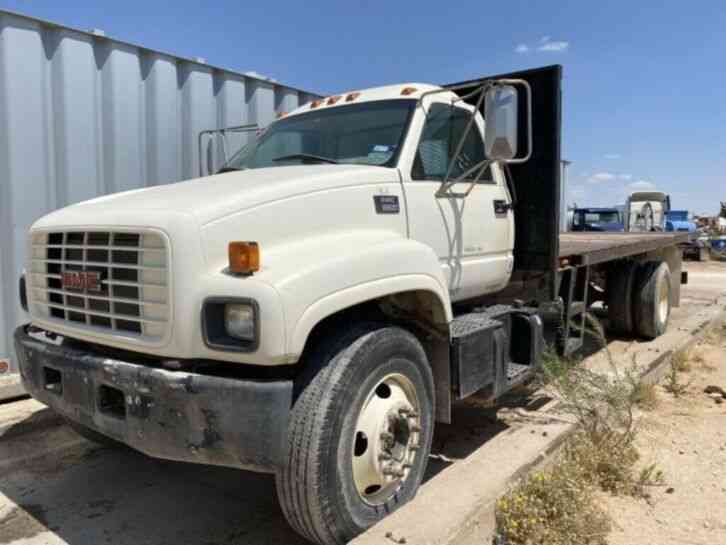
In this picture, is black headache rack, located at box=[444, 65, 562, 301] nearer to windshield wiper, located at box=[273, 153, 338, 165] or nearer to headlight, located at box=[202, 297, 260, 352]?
windshield wiper, located at box=[273, 153, 338, 165]

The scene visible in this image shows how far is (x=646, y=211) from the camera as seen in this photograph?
2242 cm

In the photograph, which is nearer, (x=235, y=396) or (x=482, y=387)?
(x=235, y=396)

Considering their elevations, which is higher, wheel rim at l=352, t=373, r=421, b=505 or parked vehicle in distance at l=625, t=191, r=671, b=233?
parked vehicle in distance at l=625, t=191, r=671, b=233

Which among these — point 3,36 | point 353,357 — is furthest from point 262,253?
point 3,36

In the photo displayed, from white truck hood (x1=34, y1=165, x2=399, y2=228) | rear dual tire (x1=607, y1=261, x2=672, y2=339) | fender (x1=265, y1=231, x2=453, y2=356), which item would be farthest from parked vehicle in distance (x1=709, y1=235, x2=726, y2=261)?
white truck hood (x1=34, y1=165, x2=399, y2=228)

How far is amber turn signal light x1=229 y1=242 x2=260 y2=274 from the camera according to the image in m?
2.52

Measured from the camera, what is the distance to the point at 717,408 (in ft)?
17.2

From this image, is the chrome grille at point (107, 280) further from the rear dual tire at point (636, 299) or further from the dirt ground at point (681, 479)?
the rear dual tire at point (636, 299)

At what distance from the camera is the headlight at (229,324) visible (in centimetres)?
246

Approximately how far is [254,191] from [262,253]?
32 centimetres

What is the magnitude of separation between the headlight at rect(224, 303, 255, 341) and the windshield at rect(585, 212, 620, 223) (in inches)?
980

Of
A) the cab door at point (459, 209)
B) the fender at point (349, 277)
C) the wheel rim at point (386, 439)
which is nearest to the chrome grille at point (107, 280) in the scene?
the fender at point (349, 277)

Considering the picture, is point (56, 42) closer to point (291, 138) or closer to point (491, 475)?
point (291, 138)

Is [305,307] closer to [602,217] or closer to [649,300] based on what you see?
[649,300]
